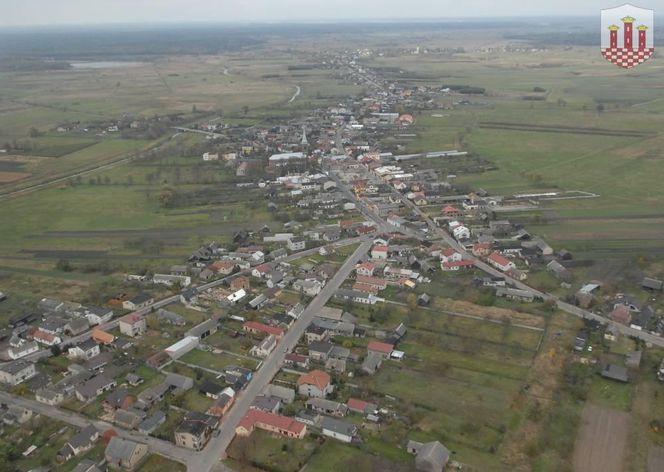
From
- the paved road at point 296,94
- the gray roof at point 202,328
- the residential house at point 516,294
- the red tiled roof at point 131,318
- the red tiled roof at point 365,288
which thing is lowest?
the residential house at point 516,294

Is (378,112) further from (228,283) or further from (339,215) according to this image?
(228,283)

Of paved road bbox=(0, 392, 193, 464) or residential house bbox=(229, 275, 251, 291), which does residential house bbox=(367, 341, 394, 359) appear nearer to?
paved road bbox=(0, 392, 193, 464)

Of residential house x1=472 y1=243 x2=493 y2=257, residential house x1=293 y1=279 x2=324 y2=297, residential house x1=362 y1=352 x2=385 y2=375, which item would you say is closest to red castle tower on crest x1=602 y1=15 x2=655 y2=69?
residential house x1=472 y1=243 x2=493 y2=257

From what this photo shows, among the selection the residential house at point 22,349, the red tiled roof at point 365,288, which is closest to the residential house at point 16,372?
the residential house at point 22,349

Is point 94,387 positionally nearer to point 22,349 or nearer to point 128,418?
point 128,418

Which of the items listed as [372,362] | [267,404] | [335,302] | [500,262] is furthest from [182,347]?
[500,262]

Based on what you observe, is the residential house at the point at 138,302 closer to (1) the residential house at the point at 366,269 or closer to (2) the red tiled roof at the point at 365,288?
(2) the red tiled roof at the point at 365,288
